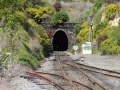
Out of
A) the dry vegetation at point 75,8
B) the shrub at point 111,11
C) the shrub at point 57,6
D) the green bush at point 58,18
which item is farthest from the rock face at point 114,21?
the shrub at point 57,6

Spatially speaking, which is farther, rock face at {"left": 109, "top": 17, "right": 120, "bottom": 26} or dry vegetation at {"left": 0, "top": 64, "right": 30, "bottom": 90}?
rock face at {"left": 109, "top": 17, "right": 120, "bottom": 26}

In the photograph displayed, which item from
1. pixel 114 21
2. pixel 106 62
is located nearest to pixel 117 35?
pixel 114 21

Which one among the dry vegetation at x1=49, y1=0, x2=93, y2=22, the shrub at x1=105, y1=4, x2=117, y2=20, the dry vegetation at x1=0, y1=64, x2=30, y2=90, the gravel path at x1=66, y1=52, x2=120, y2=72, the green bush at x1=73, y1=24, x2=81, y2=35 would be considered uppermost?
the dry vegetation at x1=49, y1=0, x2=93, y2=22

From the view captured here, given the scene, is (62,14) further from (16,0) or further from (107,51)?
(16,0)

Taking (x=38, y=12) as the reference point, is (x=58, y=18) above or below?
below

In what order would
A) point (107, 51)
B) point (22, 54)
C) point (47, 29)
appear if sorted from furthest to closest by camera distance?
point (47, 29) → point (107, 51) → point (22, 54)

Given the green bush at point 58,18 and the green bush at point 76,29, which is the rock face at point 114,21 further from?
the green bush at point 58,18

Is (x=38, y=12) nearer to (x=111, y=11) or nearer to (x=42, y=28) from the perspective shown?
(x=42, y=28)

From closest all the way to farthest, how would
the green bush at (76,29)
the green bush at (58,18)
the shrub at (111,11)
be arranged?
the shrub at (111,11)
the green bush at (76,29)
the green bush at (58,18)

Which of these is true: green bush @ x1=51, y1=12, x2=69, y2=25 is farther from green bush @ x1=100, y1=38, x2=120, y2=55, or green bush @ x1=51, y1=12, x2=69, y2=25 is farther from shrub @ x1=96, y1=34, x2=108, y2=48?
green bush @ x1=100, y1=38, x2=120, y2=55

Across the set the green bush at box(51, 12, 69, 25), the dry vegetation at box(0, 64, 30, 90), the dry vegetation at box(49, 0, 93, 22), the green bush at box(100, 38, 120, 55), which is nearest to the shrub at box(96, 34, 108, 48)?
the green bush at box(100, 38, 120, 55)

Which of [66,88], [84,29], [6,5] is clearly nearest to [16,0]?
[6,5]

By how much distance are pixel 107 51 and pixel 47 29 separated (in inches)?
1021

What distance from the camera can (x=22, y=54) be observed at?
27.5 meters
